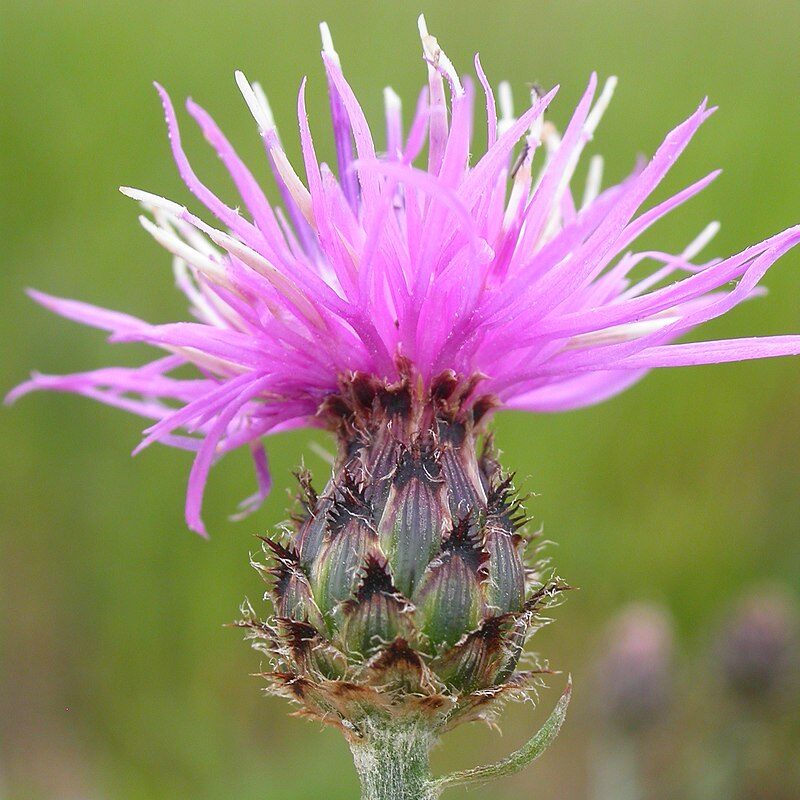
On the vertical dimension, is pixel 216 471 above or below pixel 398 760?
above

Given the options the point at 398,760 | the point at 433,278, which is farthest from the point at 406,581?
the point at 433,278

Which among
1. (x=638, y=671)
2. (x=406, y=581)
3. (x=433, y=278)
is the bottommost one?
(x=638, y=671)

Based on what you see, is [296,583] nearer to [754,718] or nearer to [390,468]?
[390,468]

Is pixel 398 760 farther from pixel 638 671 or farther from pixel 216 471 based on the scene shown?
pixel 216 471

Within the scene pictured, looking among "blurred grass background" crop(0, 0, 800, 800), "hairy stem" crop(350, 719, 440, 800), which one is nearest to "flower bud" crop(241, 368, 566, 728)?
"hairy stem" crop(350, 719, 440, 800)

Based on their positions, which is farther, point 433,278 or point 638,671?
point 638,671

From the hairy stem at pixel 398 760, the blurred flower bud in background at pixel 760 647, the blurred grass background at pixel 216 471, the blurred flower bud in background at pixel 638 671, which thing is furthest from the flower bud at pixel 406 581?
the blurred flower bud in background at pixel 760 647

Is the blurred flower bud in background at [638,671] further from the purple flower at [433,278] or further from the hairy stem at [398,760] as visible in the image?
the hairy stem at [398,760]
